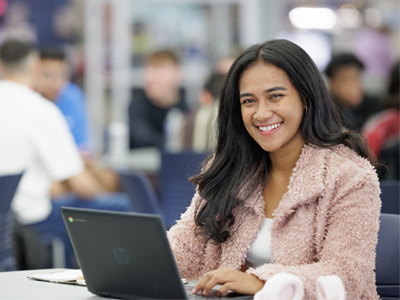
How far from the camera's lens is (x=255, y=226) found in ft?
6.06

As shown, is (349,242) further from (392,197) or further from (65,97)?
(65,97)

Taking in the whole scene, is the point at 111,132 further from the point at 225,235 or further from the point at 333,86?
the point at 225,235

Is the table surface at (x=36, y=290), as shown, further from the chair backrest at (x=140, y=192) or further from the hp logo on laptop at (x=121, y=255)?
the chair backrest at (x=140, y=192)

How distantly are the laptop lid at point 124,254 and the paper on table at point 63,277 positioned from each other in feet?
0.57

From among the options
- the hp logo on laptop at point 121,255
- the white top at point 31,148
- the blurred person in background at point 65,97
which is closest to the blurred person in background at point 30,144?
the white top at point 31,148

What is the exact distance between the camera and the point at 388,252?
6.03ft

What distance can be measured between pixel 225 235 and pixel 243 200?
12cm

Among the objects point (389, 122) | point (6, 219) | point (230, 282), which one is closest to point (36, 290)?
point (230, 282)

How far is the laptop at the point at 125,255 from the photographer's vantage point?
1.38 meters

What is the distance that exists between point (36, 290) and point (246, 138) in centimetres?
80

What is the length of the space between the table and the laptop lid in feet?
0.16

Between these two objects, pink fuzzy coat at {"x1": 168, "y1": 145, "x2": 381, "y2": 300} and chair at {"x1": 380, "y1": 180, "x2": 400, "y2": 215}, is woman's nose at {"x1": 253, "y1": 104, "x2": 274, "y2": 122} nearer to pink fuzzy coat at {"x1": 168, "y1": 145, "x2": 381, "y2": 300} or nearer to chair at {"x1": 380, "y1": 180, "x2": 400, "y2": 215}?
pink fuzzy coat at {"x1": 168, "y1": 145, "x2": 381, "y2": 300}

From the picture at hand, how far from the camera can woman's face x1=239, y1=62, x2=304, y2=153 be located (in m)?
1.79

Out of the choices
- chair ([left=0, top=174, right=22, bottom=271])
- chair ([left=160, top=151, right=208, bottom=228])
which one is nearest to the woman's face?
chair ([left=0, top=174, right=22, bottom=271])
